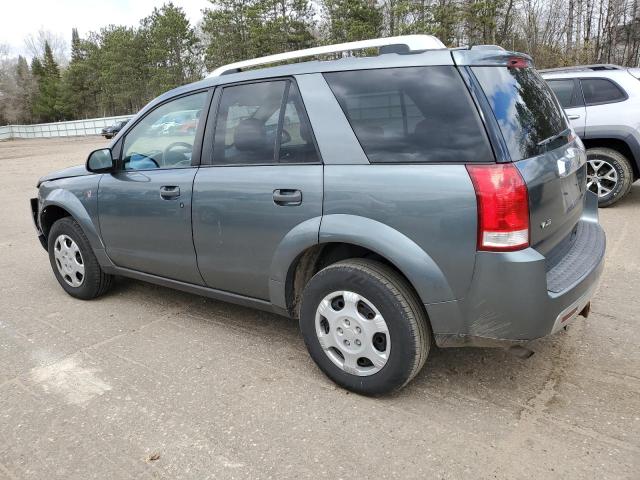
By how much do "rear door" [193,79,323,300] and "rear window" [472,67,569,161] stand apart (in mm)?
951

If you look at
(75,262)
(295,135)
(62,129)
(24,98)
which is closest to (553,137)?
(295,135)

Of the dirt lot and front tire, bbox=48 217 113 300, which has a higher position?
front tire, bbox=48 217 113 300

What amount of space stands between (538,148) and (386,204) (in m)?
0.81

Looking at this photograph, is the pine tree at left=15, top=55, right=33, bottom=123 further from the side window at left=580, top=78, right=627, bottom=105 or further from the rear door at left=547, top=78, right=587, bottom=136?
the side window at left=580, top=78, right=627, bottom=105

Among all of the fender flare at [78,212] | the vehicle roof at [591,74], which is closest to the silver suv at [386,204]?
the fender flare at [78,212]

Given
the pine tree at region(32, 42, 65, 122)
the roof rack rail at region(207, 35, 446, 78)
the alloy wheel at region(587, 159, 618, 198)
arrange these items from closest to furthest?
the roof rack rail at region(207, 35, 446, 78) < the alloy wheel at region(587, 159, 618, 198) < the pine tree at region(32, 42, 65, 122)

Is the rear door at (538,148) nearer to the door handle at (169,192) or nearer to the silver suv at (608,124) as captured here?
the door handle at (169,192)

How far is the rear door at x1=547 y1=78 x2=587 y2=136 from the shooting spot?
285 inches

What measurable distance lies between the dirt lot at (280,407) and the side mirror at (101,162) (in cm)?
118

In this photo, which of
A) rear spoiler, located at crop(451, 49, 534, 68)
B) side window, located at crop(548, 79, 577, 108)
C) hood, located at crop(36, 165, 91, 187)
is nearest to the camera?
rear spoiler, located at crop(451, 49, 534, 68)

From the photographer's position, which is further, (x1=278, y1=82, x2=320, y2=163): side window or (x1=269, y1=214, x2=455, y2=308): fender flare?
(x1=278, y1=82, x2=320, y2=163): side window

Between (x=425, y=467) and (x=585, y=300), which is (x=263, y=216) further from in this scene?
(x=585, y=300)

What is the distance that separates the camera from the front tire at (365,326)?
263 centimetres

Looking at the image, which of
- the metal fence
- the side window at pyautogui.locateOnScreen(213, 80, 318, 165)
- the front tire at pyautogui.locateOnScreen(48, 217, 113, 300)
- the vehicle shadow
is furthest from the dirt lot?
the metal fence
